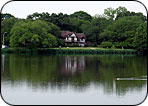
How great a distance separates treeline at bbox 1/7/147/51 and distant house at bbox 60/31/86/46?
0.52 m

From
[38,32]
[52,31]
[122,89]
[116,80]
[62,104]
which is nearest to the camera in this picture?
[62,104]

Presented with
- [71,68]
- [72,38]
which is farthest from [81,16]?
[71,68]

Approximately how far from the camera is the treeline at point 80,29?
22.3 m

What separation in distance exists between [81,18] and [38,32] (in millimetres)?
10789

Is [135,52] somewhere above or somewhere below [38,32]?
below

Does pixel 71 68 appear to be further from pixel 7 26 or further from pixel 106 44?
pixel 106 44

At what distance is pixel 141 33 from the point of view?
2364 cm

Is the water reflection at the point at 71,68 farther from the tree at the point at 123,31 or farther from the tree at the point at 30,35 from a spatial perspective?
the tree at the point at 123,31

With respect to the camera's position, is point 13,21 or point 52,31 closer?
point 13,21

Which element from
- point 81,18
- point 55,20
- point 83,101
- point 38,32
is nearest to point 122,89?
point 83,101

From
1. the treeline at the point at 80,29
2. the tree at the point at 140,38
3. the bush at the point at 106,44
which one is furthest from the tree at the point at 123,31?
the tree at the point at 140,38

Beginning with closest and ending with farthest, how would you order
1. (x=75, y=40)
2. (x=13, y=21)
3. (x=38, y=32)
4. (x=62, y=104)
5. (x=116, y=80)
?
(x=62, y=104) → (x=116, y=80) → (x=38, y=32) → (x=13, y=21) → (x=75, y=40)

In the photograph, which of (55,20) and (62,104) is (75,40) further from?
(62,104)

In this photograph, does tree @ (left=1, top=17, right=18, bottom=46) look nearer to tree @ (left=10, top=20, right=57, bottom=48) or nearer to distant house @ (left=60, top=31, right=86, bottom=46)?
tree @ (left=10, top=20, right=57, bottom=48)
